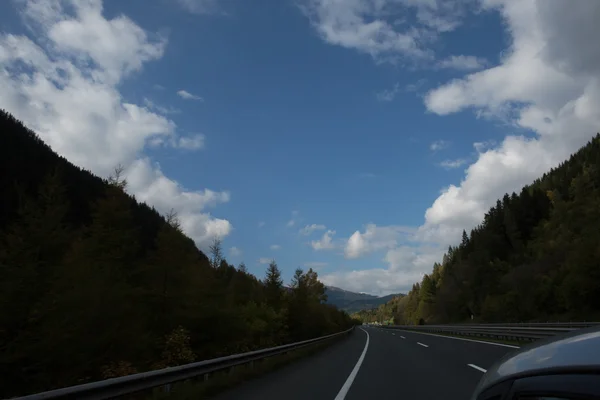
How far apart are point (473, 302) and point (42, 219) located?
9331 cm

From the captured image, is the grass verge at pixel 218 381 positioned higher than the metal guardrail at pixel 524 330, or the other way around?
the metal guardrail at pixel 524 330

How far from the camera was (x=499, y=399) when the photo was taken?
2.11 meters

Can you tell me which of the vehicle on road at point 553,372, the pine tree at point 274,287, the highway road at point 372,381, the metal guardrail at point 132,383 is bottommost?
the highway road at point 372,381

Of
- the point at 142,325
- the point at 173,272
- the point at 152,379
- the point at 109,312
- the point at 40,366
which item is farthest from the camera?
the point at 173,272

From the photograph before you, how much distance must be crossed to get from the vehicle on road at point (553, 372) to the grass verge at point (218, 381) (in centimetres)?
876

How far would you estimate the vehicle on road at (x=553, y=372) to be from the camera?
5.40 ft

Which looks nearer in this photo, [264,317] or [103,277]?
[103,277]

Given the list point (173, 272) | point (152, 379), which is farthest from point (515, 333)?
point (152, 379)

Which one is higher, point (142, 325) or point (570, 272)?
point (570, 272)

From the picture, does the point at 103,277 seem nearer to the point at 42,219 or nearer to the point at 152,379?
the point at 42,219

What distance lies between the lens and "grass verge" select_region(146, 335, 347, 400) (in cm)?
998

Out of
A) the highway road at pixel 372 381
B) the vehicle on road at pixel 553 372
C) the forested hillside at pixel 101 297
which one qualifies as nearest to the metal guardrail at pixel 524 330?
the highway road at pixel 372 381

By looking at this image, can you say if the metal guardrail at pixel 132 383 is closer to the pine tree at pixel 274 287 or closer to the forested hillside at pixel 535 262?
the pine tree at pixel 274 287

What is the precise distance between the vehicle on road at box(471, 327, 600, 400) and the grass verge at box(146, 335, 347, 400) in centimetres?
876
